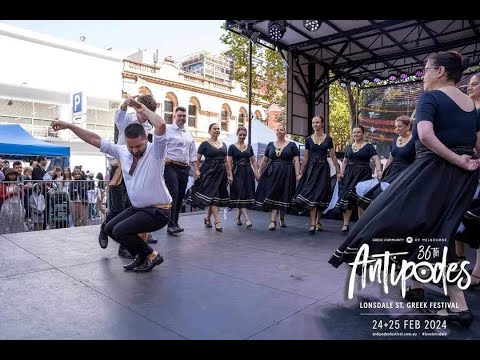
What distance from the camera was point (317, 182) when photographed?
595 centimetres

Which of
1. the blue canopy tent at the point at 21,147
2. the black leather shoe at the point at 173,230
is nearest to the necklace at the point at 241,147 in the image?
the black leather shoe at the point at 173,230

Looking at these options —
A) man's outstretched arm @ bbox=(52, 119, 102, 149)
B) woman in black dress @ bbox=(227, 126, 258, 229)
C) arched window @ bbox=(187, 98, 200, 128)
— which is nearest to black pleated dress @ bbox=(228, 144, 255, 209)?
woman in black dress @ bbox=(227, 126, 258, 229)

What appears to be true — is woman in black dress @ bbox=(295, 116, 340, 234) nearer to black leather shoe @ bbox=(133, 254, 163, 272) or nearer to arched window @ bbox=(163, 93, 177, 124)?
black leather shoe @ bbox=(133, 254, 163, 272)

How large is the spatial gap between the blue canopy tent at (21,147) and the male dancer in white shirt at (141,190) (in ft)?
26.1

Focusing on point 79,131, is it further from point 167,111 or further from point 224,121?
point 224,121

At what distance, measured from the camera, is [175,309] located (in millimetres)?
2529

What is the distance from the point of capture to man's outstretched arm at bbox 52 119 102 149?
3.19 metres

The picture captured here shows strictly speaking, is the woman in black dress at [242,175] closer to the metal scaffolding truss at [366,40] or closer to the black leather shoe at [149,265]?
the black leather shoe at [149,265]

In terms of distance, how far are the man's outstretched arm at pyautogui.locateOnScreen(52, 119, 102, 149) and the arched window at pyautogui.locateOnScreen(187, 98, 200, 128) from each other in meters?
22.8

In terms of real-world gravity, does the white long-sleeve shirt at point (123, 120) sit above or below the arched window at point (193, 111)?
below

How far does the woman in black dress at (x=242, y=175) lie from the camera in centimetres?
627

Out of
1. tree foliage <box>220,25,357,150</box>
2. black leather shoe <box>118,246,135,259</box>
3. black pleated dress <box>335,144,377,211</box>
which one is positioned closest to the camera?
black leather shoe <box>118,246,135,259</box>

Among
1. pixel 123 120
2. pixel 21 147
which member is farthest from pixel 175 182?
pixel 21 147
